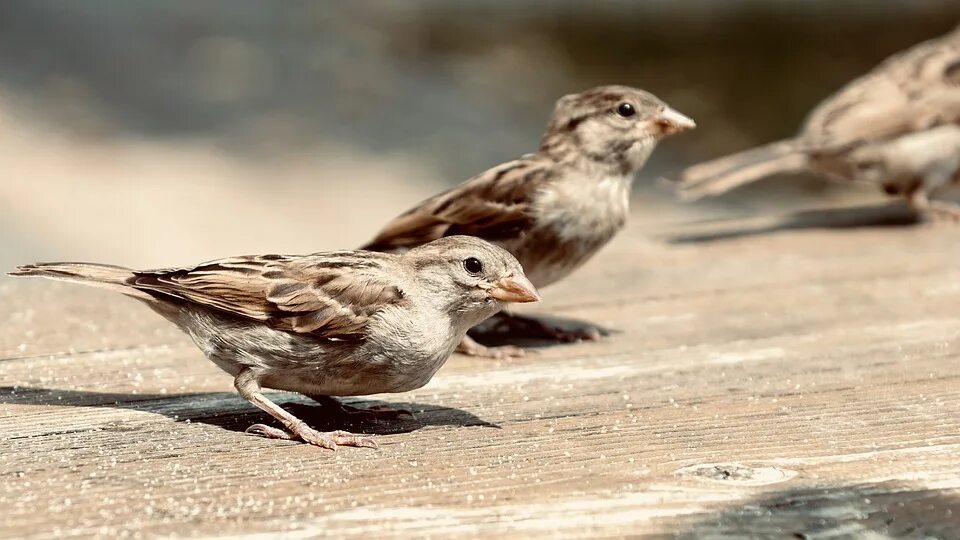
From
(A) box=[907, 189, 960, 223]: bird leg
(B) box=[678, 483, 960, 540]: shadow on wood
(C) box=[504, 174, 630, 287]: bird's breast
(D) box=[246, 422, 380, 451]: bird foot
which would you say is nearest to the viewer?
(B) box=[678, 483, 960, 540]: shadow on wood

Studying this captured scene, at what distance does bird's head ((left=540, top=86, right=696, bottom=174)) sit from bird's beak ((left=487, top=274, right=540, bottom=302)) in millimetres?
1283

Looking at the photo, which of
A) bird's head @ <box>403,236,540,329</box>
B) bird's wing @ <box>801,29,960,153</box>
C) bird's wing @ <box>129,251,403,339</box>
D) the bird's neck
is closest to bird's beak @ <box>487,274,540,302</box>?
bird's head @ <box>403,236,540,329</box>

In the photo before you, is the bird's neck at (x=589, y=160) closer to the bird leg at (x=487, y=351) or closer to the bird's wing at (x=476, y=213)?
the bird's wing at (x=476, y=213)

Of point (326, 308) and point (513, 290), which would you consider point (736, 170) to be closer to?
point (513, 290)

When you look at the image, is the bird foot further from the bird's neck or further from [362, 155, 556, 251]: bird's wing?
the bird's neck

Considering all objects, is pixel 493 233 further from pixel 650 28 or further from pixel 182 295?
pixel 650 28

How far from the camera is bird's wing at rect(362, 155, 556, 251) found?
4.20m

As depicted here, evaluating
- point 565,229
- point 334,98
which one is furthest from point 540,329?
point 334,98

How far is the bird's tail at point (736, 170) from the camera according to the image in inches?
243

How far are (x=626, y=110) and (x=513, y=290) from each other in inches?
56.5

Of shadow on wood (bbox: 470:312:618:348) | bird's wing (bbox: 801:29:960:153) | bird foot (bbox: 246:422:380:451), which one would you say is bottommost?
bird foot (bbox: 246:422:380:451)

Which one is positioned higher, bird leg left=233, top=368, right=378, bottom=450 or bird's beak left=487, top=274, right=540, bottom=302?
bird's beak left=487, top=274, right=540, bottom=302

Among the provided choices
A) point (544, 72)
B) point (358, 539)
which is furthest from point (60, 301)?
point (544, 72)

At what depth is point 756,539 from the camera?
222 centimetres
